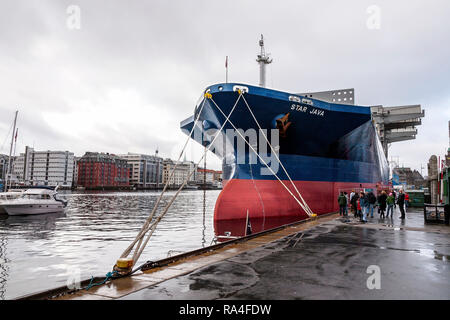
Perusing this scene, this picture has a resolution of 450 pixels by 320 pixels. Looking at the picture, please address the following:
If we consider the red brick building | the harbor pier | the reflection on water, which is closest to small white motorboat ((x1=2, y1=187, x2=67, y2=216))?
the reflection on water

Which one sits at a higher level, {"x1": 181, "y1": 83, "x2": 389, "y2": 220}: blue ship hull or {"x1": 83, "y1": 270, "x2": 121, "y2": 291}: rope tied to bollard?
{"x1": 181, "y1": 83, "x2": 389, "y2": 220}: blue ship hull

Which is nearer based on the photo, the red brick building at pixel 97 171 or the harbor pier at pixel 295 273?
the harbor pier at pixel 295 273

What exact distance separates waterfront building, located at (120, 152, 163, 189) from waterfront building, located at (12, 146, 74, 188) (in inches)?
1337

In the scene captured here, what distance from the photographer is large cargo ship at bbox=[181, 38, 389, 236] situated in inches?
719

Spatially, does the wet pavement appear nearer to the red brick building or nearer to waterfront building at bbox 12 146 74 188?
the red brick building

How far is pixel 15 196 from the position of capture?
2845 centimetres

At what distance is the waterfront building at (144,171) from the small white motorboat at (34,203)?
447 feet

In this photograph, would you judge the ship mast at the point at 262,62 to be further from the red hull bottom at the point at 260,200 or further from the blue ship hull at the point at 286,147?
the red hull bottom at the point at 260,200

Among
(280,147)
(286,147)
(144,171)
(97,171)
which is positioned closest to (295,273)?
(280,147)

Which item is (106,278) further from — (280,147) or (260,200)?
(280,147)

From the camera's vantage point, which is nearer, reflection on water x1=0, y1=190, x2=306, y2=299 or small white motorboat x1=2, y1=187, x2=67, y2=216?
reflection on water x1=0, y1=190, x2=306, y2=299

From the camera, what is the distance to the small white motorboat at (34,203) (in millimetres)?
26500

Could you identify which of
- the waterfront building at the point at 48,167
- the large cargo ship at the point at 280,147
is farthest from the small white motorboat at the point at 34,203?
the waterfront building at the point at 48,167
